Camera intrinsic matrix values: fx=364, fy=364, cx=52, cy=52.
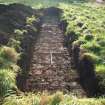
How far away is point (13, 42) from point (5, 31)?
120 inches

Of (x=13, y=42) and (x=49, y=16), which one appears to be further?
(x=49, y=16)

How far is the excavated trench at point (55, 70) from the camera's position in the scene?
1855 cm

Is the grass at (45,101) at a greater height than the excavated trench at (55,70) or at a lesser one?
greater

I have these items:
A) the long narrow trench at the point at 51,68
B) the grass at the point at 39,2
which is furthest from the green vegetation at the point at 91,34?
the grass at the point at 39,2

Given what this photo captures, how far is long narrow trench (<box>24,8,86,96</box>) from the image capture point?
742 inches

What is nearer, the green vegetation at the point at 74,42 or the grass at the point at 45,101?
the grass at the point at 45,101

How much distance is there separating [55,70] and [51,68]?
44cm

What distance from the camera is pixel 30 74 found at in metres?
20.6

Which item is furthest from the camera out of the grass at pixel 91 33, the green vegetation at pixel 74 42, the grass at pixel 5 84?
the grass at pixel 91 33

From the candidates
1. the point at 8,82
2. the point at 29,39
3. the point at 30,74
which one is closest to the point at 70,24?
the point at 29,39

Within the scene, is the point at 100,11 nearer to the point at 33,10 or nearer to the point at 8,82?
the point at 33,10

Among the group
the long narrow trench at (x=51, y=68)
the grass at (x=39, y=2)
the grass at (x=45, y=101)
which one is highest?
the grass at (x=45, y=101)

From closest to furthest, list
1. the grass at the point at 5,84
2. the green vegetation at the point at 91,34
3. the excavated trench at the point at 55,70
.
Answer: the grass at the point at 5,84
the excavated trench at the point at 55,70
the green vegetation at the point at 91,34

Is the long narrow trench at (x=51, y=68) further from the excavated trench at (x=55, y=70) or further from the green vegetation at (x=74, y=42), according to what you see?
the green vegetation at (x=74, y=42)
